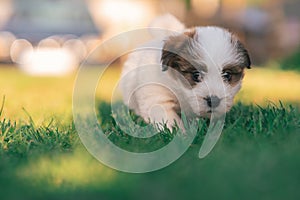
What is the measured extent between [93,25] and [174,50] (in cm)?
1338

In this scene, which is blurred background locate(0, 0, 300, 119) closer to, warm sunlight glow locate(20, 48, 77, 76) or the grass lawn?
warm sunlight glow locate(20, 48, 77, 76)

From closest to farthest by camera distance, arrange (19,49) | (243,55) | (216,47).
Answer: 1. (216,47)
2. (243,55)
3. (19,49)

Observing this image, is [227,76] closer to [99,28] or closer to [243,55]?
[243,55]

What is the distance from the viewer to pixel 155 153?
3.12 m

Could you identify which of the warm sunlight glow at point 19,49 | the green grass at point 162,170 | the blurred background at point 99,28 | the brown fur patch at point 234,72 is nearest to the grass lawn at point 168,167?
the green grass at point 162,170

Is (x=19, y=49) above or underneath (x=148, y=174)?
above

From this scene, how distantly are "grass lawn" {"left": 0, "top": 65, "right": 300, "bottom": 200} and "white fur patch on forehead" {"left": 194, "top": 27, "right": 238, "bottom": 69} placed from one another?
1.30 feet

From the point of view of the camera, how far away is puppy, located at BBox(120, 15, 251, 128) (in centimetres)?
381

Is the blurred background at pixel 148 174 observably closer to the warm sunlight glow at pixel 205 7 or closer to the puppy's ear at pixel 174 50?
the puppy's ear at pixel 174 50

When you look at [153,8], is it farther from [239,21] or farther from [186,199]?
[186,199]

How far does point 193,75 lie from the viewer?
12.6 feet

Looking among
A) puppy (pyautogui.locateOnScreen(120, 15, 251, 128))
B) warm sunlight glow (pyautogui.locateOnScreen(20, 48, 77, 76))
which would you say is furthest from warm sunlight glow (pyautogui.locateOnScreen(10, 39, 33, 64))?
puppy (pyautogui.locateOnScreen(120, 15, 251, 128))

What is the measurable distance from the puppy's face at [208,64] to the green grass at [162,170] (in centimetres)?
24

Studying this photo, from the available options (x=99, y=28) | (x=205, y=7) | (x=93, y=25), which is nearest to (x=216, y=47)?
(x=205, y=7)
